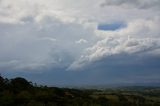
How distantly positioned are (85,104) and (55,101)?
1168cm

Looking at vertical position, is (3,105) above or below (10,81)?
below

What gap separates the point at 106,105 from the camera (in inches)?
5910

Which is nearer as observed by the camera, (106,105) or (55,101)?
(55,101)

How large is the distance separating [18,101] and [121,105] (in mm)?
45040

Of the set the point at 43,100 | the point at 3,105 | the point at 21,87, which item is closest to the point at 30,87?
the point at 21,87

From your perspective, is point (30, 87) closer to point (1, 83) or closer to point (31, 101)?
point (1, 83)

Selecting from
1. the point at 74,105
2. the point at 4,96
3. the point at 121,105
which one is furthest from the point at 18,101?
the point at 121,105

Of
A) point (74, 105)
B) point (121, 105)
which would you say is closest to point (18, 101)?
point (74, 105)

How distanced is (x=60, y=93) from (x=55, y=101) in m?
30.3

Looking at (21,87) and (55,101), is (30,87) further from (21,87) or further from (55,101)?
(55,101)

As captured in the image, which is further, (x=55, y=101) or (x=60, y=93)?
(x=60, y=93)

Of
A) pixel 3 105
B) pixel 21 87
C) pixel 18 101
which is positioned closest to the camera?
pixel 3 105

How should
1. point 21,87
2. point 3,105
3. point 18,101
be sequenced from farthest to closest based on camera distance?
point 21,87
point 18,101
point 3,105

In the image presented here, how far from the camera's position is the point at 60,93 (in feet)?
559
